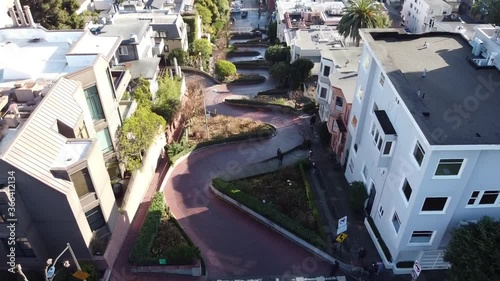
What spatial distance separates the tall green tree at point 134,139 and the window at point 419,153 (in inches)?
823

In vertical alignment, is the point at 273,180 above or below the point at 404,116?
below

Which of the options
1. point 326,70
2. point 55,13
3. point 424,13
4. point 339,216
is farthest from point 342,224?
point 424,13

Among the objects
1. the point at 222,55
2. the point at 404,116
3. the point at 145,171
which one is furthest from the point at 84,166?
the point at 222,55

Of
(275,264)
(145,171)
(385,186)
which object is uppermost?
(385,186)

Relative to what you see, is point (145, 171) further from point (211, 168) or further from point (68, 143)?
point (68, 143)

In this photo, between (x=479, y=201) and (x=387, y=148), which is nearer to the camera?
(x=479, y=201)

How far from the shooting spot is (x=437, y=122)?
23.5 metres

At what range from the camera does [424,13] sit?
93.9 metres

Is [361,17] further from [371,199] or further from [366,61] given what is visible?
[371,199]

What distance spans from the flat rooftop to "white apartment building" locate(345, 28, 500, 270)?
0.07m

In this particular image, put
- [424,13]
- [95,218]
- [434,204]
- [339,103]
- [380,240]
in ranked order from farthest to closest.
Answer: [424,13] → [339,103] → [380,240] → [95,218] → [434,204]

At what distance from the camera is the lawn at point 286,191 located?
31828 mm

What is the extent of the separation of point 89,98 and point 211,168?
13.7 m

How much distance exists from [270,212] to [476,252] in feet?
48.2
